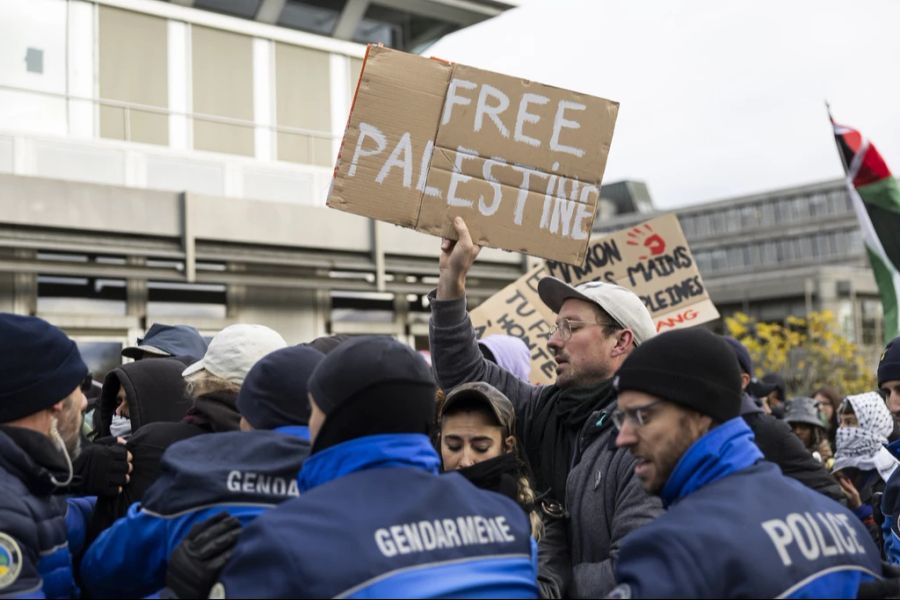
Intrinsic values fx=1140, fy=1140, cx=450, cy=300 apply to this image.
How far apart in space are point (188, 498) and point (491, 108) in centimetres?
214

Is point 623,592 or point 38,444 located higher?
point 38,444

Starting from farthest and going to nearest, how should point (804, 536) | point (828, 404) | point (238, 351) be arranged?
point (828, 404) < point (238, 351) < point (804, 536)

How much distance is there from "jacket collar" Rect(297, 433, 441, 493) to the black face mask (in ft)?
2.78

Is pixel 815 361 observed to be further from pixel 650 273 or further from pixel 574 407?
pixel 574 407

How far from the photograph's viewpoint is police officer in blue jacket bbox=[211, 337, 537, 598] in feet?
7.78

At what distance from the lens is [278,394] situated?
3180mm

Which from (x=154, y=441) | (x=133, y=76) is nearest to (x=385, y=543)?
(x=154, y=441)

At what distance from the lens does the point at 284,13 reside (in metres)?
23.4

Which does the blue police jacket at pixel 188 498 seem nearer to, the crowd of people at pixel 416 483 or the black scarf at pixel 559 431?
the crowd of people at pixel 416 483

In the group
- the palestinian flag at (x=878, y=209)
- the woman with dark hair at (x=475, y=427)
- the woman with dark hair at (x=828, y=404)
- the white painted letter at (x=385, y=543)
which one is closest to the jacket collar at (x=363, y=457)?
the white painted letter at (x=385, y=543)

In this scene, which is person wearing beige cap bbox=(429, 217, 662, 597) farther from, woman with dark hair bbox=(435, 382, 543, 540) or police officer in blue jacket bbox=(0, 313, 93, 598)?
police officer in blue jacket bbox=(0, 313, 93, 598)

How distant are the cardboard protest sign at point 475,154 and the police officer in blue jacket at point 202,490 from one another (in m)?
1.26

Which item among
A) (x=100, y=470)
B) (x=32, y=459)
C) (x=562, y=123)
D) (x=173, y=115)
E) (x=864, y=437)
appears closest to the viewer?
(x=32, y=459)

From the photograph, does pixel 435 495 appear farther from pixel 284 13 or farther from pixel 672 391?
pixel 284 13
